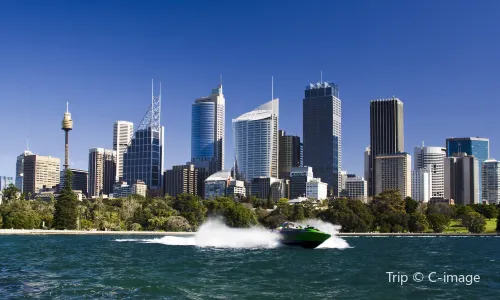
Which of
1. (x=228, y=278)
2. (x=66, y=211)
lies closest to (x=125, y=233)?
(x=66, y=211)

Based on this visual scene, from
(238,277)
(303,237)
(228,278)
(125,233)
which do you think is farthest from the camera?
(125,233)

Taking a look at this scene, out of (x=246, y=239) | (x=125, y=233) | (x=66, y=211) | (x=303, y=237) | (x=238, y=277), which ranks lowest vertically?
(x=125, y=233)

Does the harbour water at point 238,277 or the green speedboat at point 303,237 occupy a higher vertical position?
the green speedboat at point 303,237

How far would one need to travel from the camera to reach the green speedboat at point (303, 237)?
79625mm

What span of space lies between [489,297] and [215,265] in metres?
26.3

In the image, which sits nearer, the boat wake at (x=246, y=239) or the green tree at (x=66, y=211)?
the boat wake at (x=246, y=239)

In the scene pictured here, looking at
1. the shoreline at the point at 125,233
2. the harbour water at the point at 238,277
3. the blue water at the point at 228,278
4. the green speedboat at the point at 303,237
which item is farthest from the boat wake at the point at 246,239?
the shoreline at the point at 125,233

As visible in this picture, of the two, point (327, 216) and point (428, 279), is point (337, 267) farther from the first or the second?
point (327, 216)

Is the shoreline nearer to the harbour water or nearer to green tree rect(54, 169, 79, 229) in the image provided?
green tree rect(54, 169, 79, 229)

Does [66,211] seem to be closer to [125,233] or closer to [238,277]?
[125,233]

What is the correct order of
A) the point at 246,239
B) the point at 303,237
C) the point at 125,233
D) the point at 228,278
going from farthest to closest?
the point at 125,233, the point at 246,239, the point at 303,237, the point at 228,278

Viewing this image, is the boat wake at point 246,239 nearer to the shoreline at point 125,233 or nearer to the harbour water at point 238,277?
the harbour water at point 238,277

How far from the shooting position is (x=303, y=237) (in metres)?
79.6

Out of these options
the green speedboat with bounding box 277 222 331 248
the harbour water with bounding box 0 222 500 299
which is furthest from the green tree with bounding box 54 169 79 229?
the green speedboat with bounding box 277 222 331 248
